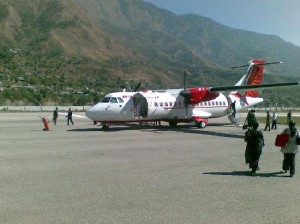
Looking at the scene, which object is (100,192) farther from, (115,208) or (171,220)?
(171,220)

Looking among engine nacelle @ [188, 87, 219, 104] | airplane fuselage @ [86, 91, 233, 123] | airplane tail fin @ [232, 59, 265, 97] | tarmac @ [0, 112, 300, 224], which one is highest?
airplane tail fin @ [232, 59, 265, 97]

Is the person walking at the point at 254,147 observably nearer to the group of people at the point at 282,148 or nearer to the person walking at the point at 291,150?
the group of people at the point at 282,148

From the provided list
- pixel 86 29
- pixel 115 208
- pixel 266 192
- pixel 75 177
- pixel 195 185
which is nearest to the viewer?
pixel 115 208

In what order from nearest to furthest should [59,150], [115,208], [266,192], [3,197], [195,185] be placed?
[115,208]
[3,197]
[266,192]
[195,185]
[59,150]

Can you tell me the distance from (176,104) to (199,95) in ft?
6.54

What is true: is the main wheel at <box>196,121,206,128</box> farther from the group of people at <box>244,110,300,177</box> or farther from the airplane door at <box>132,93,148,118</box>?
the group of people at <box>244,110,300,177</box>

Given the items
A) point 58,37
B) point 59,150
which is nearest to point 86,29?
point 58,37

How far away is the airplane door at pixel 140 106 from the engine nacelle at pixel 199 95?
414cm

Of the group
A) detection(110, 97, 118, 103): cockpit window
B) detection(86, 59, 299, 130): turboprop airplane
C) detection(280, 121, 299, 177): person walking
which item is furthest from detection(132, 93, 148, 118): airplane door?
detection(280, 121, 299, 177): person walking

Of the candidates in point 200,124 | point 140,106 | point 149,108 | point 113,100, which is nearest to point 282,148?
point 113,100

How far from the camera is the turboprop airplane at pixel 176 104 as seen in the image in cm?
2767

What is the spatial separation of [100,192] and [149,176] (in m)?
2.36

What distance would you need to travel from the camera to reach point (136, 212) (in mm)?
8234

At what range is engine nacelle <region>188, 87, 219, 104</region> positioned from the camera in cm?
3158
